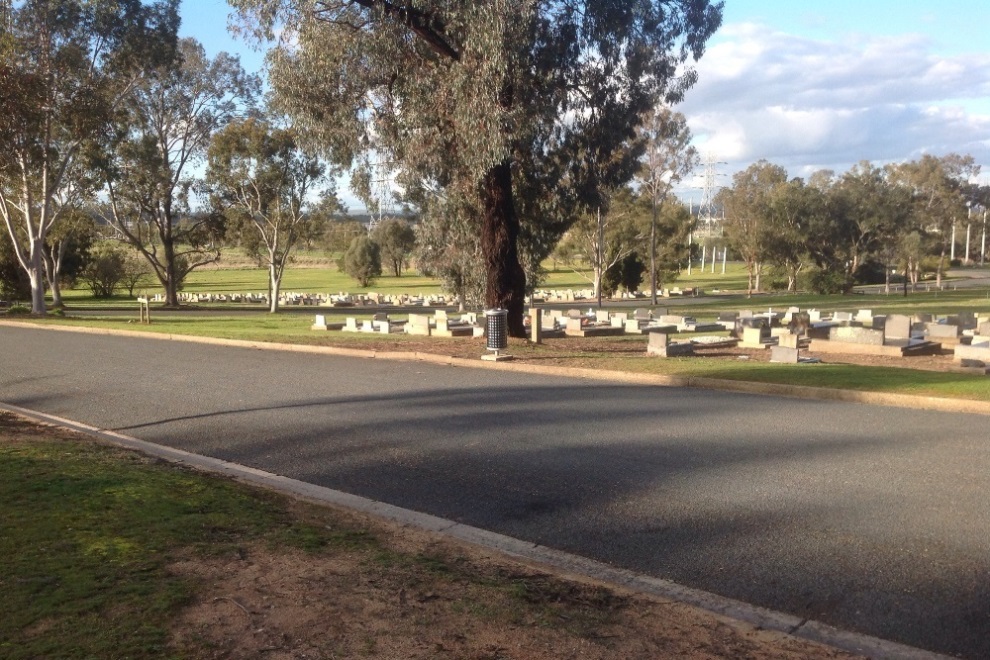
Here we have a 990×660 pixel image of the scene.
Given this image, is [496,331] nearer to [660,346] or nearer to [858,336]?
[660,346]

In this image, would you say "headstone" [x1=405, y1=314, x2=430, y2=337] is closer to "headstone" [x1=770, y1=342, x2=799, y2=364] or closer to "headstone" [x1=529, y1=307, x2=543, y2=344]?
"headstone" [x1=529, y1=307, x2=543, y2=344]

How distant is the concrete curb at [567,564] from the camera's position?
439 centimetres

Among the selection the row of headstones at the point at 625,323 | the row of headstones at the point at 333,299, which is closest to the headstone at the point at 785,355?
the row of headstones at the point at 625,323

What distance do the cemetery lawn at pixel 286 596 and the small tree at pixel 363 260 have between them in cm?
7056

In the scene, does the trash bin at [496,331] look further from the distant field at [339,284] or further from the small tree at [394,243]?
the small tree at [394,243]

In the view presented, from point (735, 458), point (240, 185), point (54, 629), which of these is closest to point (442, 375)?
point (735, 458)

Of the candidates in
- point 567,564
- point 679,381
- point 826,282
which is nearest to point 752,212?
point 826,282

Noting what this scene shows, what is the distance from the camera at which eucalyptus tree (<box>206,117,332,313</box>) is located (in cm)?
4241

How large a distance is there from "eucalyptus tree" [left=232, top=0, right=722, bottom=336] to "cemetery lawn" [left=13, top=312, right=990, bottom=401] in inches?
79.1

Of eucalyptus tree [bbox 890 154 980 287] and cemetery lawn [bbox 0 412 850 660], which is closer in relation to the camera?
cemetery lawn [bbox 0 412 850 660]

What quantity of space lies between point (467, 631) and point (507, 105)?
47.1 feet

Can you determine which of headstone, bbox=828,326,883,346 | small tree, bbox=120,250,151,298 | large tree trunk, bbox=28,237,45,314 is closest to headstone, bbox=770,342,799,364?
headstone, bbox=828,326,883,346

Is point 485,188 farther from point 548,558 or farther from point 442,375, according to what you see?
point 548,558

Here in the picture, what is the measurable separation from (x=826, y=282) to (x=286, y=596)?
57779 millimetres
